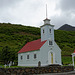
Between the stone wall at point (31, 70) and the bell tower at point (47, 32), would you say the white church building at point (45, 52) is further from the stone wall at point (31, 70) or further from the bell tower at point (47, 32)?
the stone wall at point (31, 70)

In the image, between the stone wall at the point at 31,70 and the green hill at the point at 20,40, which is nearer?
the stone wall at the point at 31,70

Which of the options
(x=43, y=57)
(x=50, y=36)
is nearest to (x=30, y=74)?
(x=43, y=57)

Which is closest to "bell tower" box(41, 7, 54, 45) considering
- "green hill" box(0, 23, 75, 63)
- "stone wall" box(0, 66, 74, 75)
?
"green hill" box(0, 23, 75, 63)

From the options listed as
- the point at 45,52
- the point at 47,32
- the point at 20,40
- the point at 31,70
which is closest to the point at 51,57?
the point at 45,52

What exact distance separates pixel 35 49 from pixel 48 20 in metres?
7.09

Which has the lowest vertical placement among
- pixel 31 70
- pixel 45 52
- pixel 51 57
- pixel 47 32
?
pixel 31 70

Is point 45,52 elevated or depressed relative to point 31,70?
elevated

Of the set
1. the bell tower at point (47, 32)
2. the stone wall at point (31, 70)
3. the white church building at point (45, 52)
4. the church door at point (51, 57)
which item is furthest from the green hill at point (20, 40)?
the stone wall at point (31, 70)

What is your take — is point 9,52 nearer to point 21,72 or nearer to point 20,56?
point 20,56

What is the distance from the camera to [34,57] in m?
32.5

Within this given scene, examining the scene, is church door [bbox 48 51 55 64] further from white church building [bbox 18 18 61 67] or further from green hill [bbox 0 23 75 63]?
green hill [bbox 0 23 75 63]

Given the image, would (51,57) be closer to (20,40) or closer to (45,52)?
(45,52)

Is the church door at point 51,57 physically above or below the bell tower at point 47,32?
below

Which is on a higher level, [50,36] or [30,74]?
[50,36]
